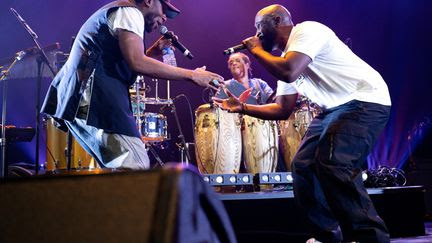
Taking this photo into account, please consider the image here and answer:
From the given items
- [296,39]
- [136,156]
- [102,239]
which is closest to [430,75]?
[296,39]

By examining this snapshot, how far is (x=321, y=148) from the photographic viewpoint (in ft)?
11.5

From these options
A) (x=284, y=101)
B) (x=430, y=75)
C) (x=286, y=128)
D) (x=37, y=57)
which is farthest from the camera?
(x=430, y=75)

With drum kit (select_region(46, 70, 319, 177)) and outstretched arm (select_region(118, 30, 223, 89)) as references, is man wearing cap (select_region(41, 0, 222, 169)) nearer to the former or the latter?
outstretched arm (select_region(118, 30, 223, 89))

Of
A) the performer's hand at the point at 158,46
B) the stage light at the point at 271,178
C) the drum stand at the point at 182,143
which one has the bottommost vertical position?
the stage light at the point at 271,178

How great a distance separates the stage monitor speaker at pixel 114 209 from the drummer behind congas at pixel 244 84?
5604 millimetres

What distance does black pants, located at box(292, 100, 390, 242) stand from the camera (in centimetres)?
332

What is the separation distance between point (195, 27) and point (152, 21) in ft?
19.0

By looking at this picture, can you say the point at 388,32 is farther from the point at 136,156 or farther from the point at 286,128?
the point at 136,156

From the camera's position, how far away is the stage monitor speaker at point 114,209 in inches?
33.9

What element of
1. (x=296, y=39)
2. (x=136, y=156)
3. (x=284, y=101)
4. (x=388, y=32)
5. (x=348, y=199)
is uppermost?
(x=388, y=32)

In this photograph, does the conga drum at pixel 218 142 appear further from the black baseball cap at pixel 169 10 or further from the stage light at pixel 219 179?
the black baseball cap at pixel 169 10

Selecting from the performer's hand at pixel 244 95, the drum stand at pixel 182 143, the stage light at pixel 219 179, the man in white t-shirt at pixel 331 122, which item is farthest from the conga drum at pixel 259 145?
the man in white t-shirt at pixel 331 122

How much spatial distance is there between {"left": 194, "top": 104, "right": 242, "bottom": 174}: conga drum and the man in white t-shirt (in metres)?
2.89

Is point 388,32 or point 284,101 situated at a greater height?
point 388,32
